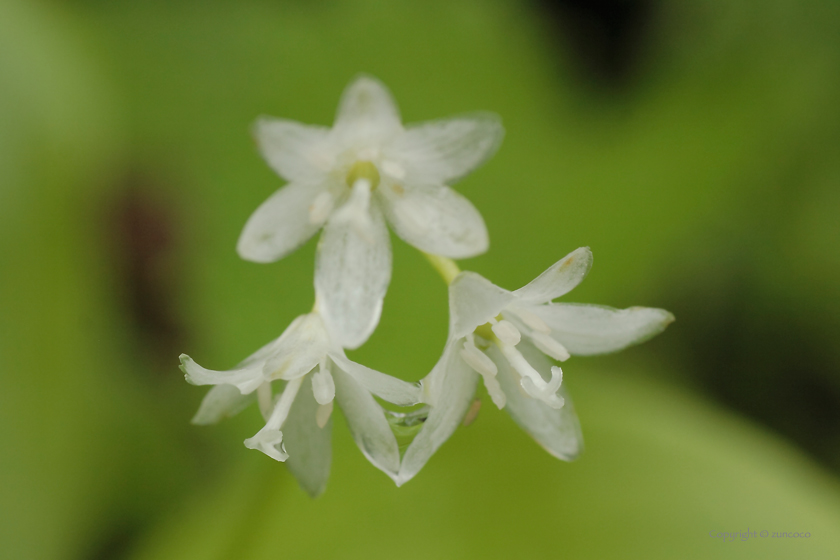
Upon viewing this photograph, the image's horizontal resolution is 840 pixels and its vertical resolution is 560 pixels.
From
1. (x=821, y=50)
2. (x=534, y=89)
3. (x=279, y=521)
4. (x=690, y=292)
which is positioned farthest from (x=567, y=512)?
(x=821, y=50)

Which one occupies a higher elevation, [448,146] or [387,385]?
[448,146]

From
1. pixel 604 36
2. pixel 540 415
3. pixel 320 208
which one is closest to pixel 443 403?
pixel 540 415

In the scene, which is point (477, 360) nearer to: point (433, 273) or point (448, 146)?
point (448, 146)

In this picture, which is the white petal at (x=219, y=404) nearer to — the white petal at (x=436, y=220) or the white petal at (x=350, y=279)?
the white petal at (x=350, y=279)

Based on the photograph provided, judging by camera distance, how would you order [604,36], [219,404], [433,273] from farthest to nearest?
[604,36]
[433,273]
[219,404]

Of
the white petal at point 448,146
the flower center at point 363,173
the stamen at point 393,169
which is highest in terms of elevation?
the white petal at point 448,146

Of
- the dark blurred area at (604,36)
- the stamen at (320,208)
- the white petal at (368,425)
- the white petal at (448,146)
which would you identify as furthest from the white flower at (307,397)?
the dark blurred area at (604,36)

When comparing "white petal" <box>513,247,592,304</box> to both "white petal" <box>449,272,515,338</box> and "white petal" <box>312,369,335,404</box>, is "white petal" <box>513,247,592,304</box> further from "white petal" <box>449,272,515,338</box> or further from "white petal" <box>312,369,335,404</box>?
"white petal" <box>312,369,335,404</box>

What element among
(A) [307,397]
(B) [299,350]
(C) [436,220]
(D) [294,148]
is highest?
(D) [294,148]

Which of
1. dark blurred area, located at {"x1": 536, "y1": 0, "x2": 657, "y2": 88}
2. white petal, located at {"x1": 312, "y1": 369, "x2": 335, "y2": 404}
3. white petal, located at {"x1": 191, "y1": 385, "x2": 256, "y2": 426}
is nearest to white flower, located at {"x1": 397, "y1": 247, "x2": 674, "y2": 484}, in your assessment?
white petal, located at {"x1": 312, "y1": 369, "x2": 335, "y2": 404}
